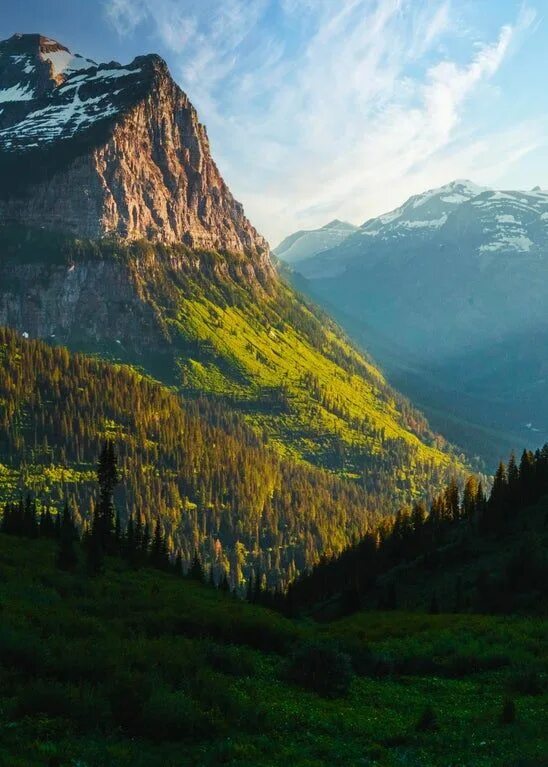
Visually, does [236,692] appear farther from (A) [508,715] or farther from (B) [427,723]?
(A) [508,715]

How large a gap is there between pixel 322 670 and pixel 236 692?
18.0ft

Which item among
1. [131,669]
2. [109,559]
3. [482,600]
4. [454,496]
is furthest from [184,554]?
[131,669]

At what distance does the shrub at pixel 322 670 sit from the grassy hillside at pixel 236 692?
104mm

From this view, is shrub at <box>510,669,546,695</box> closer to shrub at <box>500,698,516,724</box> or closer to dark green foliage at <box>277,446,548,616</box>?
shrub at <box>500,698,516,724</box>

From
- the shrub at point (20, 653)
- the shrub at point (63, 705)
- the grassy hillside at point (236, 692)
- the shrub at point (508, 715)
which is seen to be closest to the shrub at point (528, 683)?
the grassy hillside at point (236, 692)

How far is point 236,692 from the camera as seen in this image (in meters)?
22.7

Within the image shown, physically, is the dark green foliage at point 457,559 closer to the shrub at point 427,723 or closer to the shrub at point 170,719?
the shrub at point 427,723

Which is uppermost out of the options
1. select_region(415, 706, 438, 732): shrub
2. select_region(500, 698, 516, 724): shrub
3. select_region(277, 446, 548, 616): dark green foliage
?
select_region(277, 446, 548, 616): dark green foliage

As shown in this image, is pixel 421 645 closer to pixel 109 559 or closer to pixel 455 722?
pixel 455 722

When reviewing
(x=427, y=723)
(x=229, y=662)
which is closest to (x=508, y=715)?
(x=427, y=723)

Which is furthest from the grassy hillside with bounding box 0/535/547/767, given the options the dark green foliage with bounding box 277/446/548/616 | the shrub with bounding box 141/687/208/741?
the dark green foliage with bounding box 277/446/548/616

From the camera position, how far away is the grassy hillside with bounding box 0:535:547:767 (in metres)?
17.1

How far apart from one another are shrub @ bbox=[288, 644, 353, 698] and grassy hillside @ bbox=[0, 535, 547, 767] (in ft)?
0.34

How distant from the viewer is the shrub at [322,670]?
1022 inches
